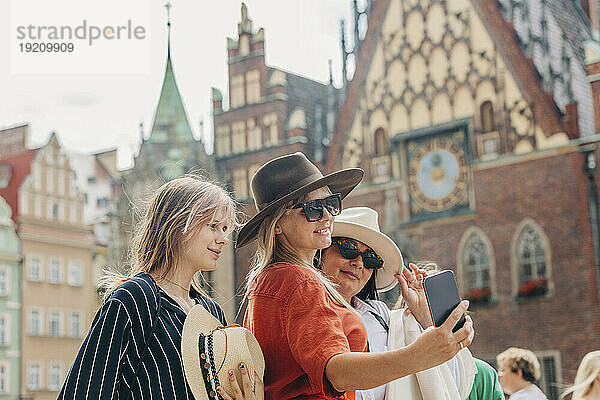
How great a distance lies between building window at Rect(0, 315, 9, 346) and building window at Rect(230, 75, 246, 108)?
7.16 metres

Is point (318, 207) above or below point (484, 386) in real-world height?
above

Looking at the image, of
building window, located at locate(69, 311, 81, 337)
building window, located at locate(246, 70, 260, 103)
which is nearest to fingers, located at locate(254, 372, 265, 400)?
building window, located at locate(246, 70, 260, 103)

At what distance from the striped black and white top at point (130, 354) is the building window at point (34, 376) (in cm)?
2043

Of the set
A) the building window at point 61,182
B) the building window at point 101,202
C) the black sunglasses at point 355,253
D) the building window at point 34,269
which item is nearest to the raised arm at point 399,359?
the black sunglasses at point 355,253

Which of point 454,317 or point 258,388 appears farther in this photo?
→ point 258,388

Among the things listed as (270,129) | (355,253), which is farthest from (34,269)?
(355,253)

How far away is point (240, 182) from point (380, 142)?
3634mm

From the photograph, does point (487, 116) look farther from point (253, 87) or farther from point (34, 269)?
point (34, 269)

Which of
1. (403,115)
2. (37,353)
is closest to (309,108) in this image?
(403,115)

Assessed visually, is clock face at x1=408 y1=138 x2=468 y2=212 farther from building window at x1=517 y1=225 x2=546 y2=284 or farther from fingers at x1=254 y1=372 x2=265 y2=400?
fingers at x1=254 y1=372 x2=265 y2=400

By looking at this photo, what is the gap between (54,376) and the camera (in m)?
22.2

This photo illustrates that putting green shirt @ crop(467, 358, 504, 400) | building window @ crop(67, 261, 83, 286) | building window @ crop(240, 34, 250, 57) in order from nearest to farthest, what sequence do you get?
1. green shirt @ crop(467, 358, 504, 400)
2. building window @ crop(240, 34, 250, 57)
3. building window @ crop(67, 261, 83, 286)

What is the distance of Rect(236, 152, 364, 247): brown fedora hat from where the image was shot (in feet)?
9.17

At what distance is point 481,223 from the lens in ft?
55.9
